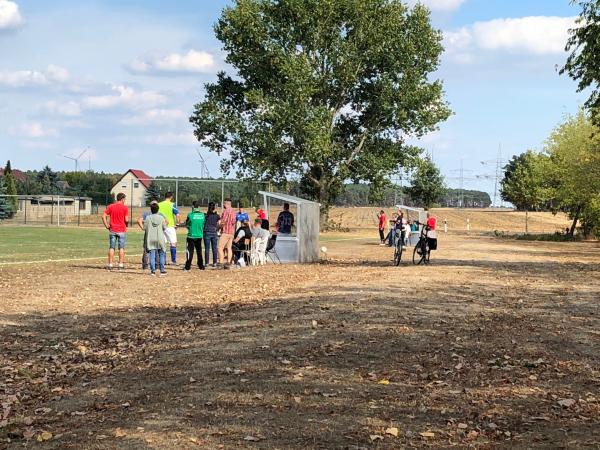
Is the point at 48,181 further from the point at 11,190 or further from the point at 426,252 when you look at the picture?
the point at 426,252

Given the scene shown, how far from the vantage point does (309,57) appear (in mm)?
50906

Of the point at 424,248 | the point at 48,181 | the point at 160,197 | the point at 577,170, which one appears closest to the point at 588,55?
the point at 424,248

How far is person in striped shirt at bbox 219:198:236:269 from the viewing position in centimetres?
2092

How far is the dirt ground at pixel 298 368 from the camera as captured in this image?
18.0 feet

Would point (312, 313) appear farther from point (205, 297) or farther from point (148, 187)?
point (148, 187)

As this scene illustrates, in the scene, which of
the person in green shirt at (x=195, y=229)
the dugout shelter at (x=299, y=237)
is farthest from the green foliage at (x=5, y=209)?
the person in green shirt at (x=195, y=229)

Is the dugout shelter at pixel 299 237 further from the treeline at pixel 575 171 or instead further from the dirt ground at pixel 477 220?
the dirt ground at pixel 477 220

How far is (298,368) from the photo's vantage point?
748 centimetres

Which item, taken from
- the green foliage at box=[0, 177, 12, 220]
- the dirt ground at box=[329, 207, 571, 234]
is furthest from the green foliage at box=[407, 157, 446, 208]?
the green foliage at box=[0, 177, 12, 220]

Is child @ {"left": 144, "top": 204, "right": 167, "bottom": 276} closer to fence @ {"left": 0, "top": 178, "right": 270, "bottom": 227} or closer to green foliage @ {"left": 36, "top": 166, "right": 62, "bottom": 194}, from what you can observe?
fence @ {"left": 0, "top": 178, "right": 270, "bottom": 227}

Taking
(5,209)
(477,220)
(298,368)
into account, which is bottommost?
(298,368)

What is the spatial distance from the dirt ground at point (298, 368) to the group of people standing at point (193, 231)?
9.36ft

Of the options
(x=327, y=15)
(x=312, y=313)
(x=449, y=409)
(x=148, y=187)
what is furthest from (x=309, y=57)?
(x=449, y=409)

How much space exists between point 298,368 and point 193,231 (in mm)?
12622
